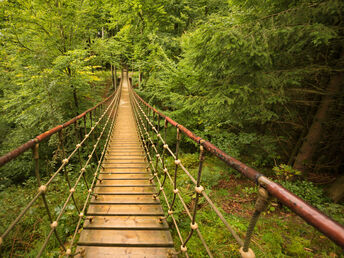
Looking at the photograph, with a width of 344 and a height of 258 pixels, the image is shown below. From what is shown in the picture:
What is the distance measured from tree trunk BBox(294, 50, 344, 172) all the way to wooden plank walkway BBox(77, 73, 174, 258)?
142 inches

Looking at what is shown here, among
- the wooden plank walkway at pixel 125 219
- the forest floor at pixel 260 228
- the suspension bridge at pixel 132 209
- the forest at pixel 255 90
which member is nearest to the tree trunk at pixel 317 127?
the forest at pixel 255 90

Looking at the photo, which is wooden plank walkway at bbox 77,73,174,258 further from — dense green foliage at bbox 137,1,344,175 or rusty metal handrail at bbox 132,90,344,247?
dense green foliage at bbox 137,1,344,175

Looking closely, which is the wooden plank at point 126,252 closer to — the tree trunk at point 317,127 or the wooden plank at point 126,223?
the wooden plank at point 126,223

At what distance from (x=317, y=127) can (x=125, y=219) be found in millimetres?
4293

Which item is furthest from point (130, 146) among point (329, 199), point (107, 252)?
point (329, 199)

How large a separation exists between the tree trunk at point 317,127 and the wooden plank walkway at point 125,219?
3.60 meters

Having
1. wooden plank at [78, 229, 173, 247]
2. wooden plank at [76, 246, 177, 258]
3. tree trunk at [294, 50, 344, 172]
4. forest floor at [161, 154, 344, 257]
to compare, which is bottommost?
forest floor at [161, 154, 344, 257]

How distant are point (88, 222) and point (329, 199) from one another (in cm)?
449

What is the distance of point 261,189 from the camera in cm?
68

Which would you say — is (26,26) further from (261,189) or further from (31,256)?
(261,189)

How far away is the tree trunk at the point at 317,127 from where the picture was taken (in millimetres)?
3131

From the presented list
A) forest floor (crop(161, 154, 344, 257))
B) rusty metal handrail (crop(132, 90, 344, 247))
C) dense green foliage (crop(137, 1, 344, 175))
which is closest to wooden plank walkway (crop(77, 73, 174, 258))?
forest floor (crop(161, 154, 344, 257))

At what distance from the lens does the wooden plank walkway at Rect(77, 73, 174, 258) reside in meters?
1.71

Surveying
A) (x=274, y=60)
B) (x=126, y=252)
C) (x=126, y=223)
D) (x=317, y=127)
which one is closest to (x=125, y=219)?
(x=126, y=223)
